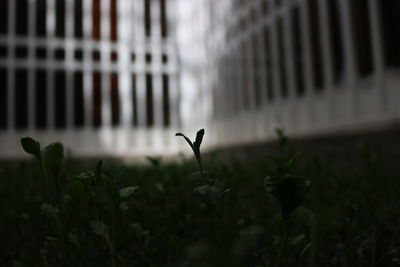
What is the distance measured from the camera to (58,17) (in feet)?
22.2

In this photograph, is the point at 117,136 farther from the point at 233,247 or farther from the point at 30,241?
the point at 233,247

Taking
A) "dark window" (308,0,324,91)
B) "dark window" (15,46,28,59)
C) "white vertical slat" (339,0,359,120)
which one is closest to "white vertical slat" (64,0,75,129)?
"dark window" (15,46,28,59)

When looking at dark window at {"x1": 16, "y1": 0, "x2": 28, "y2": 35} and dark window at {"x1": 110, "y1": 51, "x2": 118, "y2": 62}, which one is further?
dark window at {"x1": 110, "y1": 51, "x2": 118, "y2": 62}

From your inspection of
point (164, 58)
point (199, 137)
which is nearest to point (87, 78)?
point (164, 58)

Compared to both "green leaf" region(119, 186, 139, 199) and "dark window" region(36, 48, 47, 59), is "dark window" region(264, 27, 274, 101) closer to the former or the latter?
"dark window" region(36, 48, 47, 59)

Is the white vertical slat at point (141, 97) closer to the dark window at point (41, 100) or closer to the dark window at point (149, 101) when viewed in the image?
the dark window at point (149, 101)

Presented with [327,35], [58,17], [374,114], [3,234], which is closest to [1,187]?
[3,234]

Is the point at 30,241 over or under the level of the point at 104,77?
under

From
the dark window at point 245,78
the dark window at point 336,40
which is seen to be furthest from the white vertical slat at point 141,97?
the dark window at point 336,40

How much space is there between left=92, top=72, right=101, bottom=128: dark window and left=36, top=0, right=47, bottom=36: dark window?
1.12 meters

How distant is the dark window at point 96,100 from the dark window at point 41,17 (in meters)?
1.12

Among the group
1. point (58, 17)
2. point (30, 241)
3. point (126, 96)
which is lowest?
point (30, 241)

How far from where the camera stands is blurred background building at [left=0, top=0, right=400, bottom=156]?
15.3 feet

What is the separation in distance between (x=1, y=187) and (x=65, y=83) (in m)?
5.32
